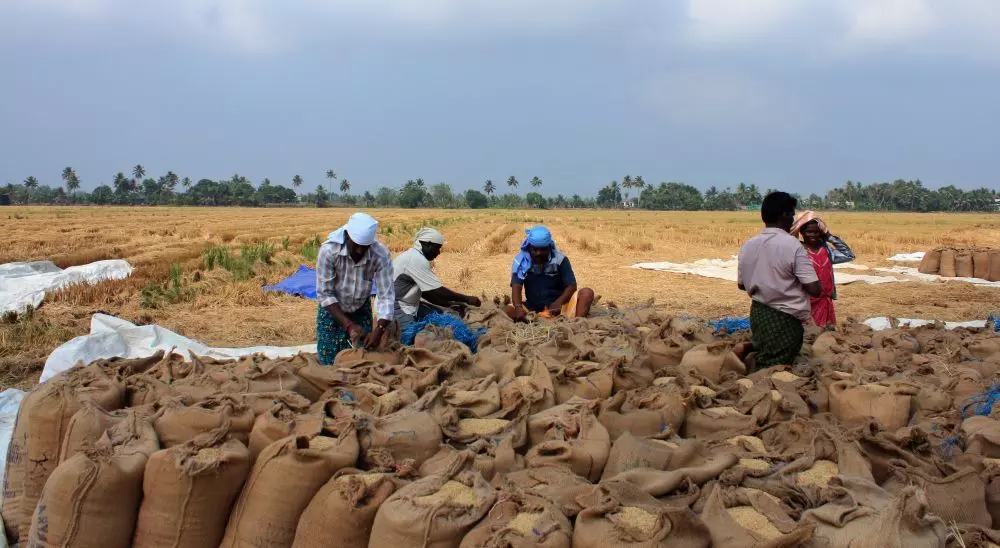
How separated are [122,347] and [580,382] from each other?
4.00m

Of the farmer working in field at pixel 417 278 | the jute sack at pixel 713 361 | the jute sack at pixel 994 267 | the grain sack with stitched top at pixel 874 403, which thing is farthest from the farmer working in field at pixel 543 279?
the jute sack at pixel 994 267

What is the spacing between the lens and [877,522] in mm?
2016

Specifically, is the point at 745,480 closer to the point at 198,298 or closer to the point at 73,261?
the point at 198,298

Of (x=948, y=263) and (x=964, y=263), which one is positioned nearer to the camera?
(x=964, y=263)

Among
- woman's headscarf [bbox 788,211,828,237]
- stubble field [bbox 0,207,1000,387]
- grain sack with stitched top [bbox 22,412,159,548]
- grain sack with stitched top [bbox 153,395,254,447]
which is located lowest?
stubble field [bbox 0,207,1000,387]

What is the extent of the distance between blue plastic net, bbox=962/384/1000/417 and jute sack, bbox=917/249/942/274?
38.2ft

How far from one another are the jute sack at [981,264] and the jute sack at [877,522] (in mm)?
12759

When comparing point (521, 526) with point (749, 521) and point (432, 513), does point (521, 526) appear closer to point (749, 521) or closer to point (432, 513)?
point (432, 513)

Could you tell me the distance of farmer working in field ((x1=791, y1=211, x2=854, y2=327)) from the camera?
19.5 feet

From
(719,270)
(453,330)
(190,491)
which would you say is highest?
(453,330)

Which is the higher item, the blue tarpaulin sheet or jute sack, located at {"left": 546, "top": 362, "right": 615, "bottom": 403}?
jute sack, located at {"left": 546, "top": 362, "right": 615, "bottom": 403}

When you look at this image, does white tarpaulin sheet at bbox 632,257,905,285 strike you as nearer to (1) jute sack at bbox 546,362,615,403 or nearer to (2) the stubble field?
(2) the stubble field

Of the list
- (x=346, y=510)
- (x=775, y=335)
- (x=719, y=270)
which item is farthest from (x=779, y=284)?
(x=719, y=270)

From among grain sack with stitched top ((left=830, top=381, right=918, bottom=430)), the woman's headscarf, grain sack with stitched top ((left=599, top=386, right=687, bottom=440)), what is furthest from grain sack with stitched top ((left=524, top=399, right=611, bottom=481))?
the woman's headscarf
